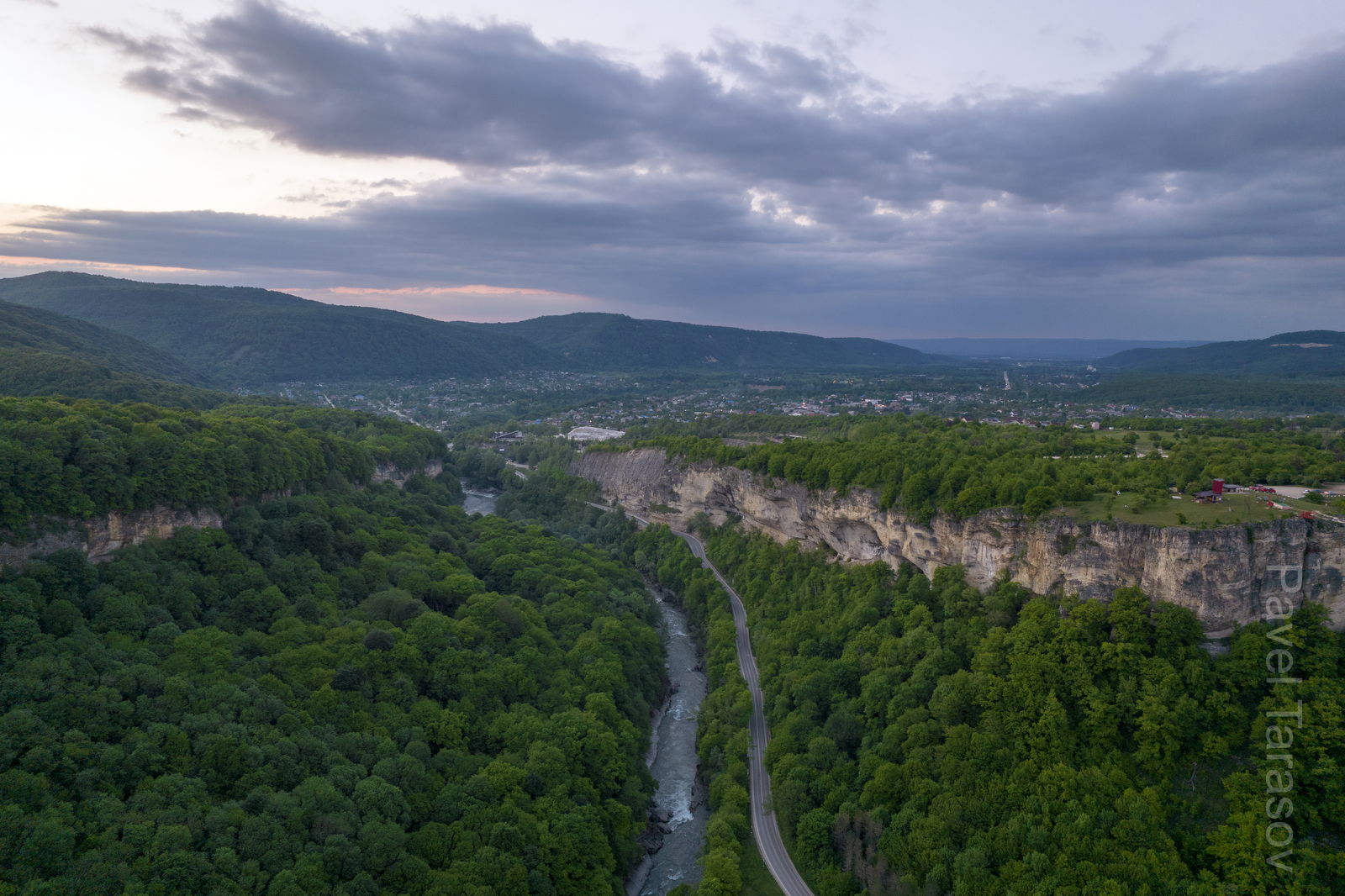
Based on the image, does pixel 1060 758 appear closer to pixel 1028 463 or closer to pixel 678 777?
pixel 1028 463

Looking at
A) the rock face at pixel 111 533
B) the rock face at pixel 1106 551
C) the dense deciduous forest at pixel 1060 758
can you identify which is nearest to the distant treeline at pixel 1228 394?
the rock face at pixel 1106 551

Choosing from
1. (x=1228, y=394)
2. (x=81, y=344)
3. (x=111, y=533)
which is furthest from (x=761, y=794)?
(x=1228, y=394)

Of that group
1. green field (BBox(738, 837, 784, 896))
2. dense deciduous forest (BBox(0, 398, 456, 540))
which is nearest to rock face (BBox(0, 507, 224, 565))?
dense deciduous forest (BBox(0, 398, 456, 540))

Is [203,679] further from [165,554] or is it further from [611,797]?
[611,797]

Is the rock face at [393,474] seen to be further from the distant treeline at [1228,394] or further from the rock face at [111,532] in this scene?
the distant treeline at [1228,394]

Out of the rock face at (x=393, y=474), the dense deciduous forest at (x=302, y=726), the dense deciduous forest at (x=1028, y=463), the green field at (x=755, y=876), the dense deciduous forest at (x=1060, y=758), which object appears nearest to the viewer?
the dense deciduous forest at (x=302, y=726)

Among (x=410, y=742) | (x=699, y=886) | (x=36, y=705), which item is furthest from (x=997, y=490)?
(x=36, y=705)
